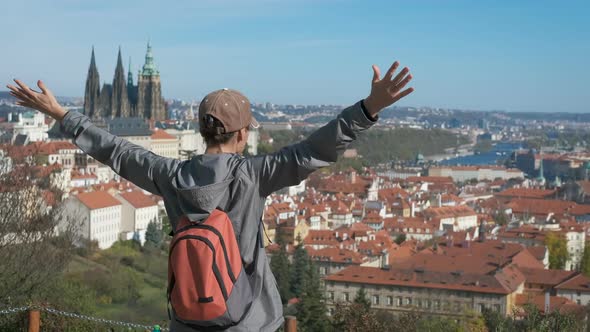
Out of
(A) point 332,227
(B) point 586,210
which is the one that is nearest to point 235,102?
(A) point 332,227

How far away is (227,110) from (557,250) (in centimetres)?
3657

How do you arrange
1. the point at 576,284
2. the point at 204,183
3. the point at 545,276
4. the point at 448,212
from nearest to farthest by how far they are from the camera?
the point at 204,183
the point at 576,284
the point at 545,276
the point at 448,212

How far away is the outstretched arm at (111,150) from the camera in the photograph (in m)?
1.99

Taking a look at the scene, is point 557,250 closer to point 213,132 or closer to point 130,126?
point 130,126

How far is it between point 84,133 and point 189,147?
6111cm

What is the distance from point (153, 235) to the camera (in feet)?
103

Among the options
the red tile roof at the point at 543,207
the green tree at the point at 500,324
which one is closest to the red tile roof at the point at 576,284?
the green tree at the point at 500,324

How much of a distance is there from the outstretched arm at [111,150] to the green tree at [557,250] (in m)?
34.8

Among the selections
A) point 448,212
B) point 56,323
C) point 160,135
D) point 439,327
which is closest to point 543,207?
point 448,212

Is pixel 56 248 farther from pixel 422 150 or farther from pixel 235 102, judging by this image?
pixel 422 150

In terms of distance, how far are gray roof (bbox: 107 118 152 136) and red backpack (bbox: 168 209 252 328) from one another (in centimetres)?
5488

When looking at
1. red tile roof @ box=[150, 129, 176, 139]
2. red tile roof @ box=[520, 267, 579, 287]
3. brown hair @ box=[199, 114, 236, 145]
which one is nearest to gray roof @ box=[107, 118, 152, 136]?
red tile roof @ box=[150, 129, 176, 139]

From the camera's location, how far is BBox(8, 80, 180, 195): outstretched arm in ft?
6.52

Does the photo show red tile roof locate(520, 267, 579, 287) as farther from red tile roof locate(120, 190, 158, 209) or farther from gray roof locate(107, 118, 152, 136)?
gray roof locate(107, 118, 152, 136)
